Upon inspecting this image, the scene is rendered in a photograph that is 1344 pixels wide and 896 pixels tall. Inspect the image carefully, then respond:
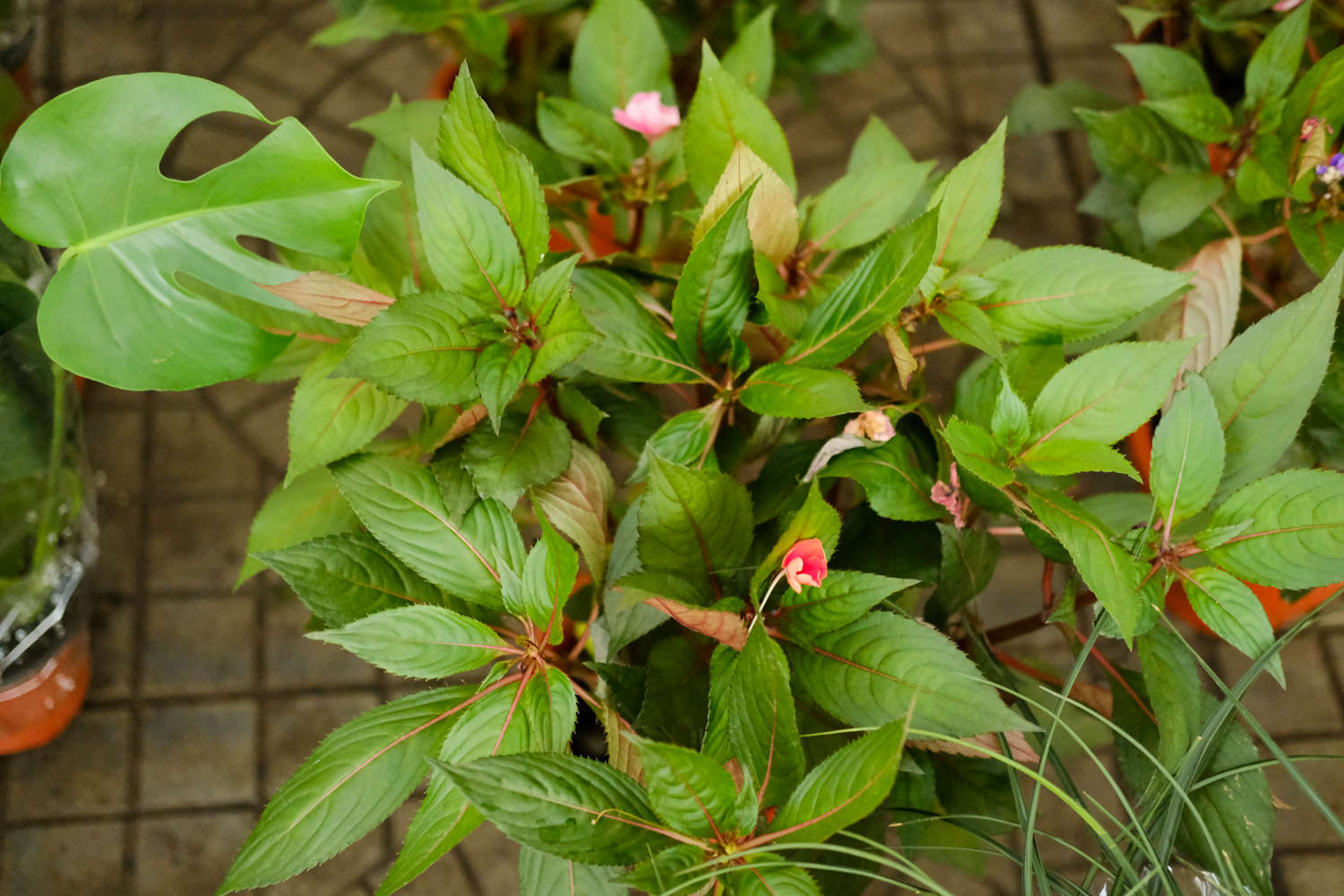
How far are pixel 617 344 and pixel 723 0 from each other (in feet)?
3.81

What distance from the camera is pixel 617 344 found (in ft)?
2.89

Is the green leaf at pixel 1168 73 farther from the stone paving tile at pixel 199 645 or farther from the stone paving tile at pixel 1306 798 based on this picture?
the stone paving tile at pixel 199 645

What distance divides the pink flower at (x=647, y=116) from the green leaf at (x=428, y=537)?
0.45 m

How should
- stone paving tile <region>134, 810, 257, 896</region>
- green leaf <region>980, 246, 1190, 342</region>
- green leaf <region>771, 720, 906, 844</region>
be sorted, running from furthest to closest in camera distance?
stone paving tile <region>134, 810, 257, 896</region> < green leaf <region>980, 246, 1190, 342</region> < green leaf <region>771, 720, 906, 844</region>

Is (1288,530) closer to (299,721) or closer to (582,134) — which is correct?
(582,134)

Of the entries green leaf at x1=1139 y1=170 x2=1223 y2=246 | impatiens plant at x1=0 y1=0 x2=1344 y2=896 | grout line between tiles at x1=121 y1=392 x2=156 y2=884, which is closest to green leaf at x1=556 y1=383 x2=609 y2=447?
impatiens plant at x1=0 y1=0 x2=1344 y2=896

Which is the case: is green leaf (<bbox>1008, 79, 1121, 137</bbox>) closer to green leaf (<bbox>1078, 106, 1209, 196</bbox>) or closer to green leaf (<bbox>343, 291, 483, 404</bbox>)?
green leaf (<bbox>1078, 106, 1209, 196</bbox>)

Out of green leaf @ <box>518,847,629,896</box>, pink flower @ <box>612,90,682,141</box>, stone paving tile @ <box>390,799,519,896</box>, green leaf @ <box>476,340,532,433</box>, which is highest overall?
pink flower @ <box>612,90,682,141</box>

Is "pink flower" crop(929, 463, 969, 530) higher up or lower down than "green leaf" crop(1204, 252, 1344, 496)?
lower down

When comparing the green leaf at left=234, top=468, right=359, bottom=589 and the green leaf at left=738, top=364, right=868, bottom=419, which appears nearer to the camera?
the green leaf at left=738, top=364, right=868, bottom=419

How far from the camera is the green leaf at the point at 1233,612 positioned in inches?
34.0

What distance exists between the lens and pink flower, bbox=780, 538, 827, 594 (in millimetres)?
775

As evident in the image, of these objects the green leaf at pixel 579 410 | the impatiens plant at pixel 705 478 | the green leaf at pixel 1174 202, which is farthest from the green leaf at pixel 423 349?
the green leaf at pixel 1174 202

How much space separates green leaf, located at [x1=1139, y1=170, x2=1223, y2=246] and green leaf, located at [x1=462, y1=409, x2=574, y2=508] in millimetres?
787
